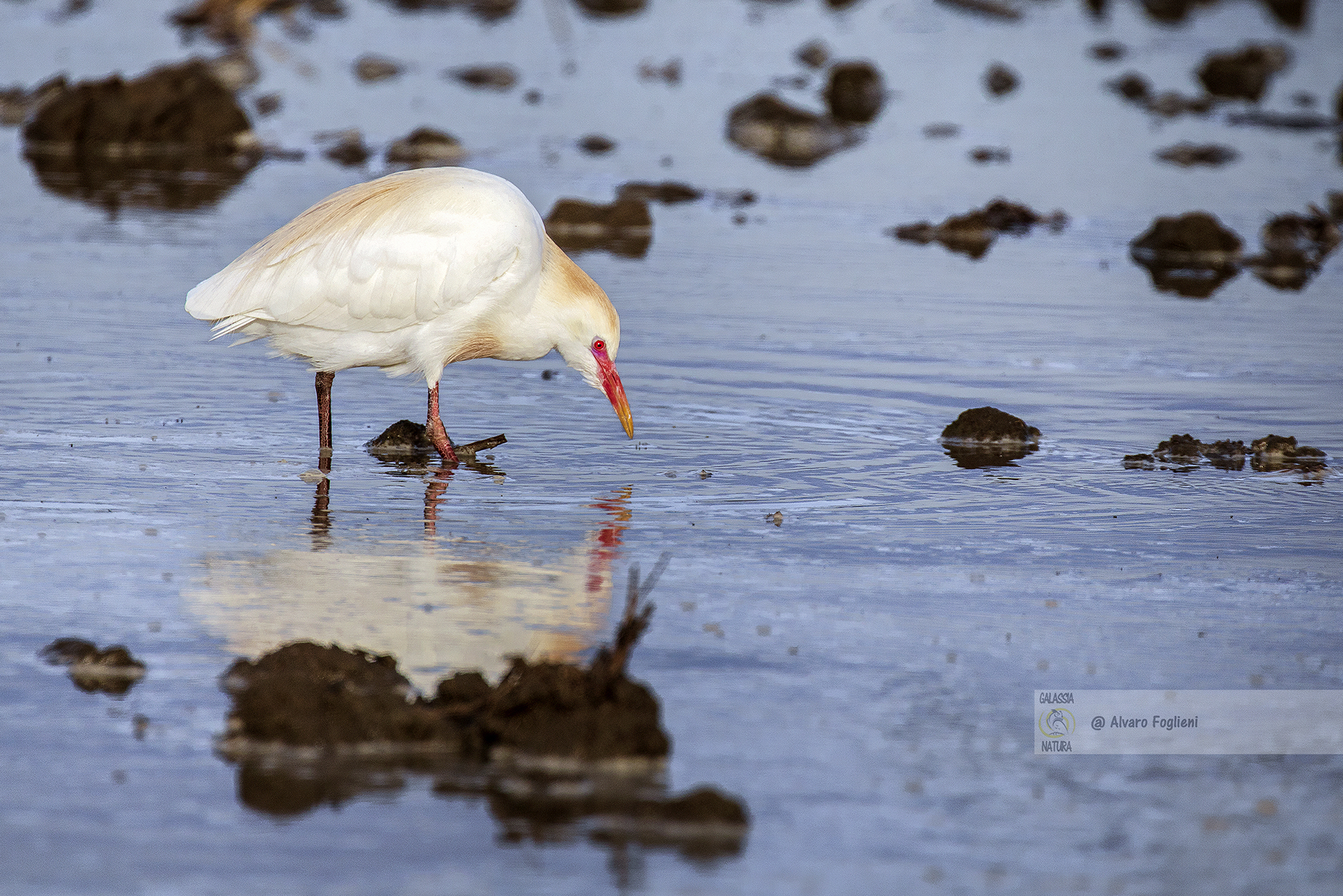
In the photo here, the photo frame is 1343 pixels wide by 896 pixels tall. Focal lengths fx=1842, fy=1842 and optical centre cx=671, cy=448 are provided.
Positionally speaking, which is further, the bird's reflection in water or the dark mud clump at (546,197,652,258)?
the dark mud clump at (546,197,652,258)

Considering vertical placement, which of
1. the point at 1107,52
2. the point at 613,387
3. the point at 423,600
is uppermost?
the point at 1107,52

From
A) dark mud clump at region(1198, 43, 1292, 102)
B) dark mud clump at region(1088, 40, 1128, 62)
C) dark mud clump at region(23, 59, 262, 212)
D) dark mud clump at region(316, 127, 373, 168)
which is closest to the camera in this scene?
dark mud clump at region(23, 59, 262, 212)

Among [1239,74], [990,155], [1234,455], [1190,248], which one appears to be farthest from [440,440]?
[1239,74]

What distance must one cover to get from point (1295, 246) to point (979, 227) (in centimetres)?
286

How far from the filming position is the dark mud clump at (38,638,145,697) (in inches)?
209

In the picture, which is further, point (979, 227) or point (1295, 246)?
point (979, 227)

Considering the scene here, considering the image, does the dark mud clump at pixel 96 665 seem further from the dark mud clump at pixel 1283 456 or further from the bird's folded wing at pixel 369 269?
the dark mud clump at pixel 1283 456

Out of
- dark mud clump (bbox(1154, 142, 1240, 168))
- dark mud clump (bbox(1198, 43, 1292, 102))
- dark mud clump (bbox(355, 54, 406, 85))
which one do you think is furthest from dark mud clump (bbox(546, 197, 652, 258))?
dark mud clump (bbox(1198, 43, 1292, 102))

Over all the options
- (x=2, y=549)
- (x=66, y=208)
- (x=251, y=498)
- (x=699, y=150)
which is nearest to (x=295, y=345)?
(x=251, y=498)

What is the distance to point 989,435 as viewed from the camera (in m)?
9.21

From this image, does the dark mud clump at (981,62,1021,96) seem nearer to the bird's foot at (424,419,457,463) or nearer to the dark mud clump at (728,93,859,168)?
the dark mud clump at (728,93,859,168)

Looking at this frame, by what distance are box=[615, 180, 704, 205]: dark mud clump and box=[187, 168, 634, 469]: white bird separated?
29.9 ft

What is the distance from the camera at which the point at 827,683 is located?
18.4 ft

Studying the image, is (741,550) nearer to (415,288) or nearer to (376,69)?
(415,288)
